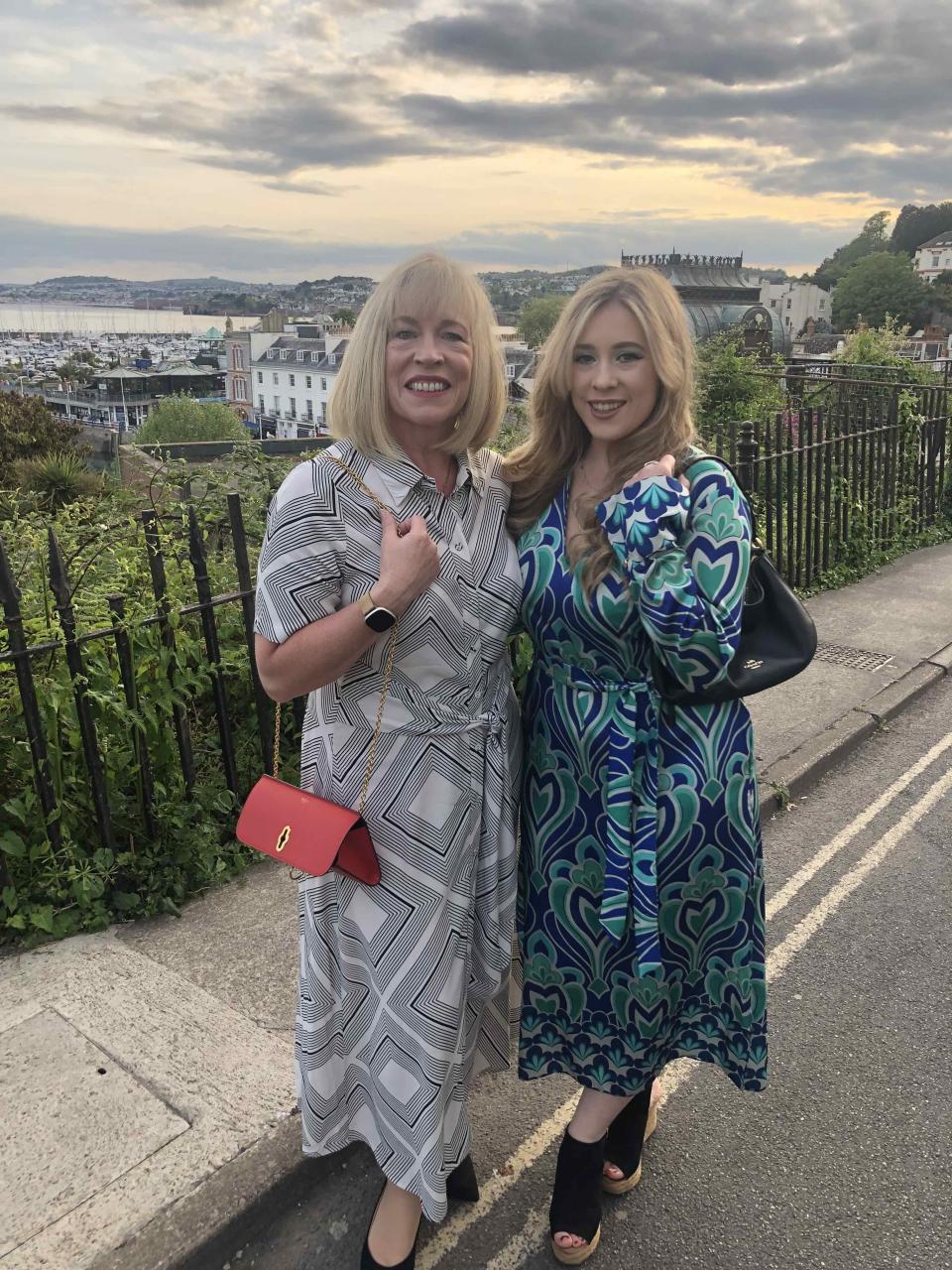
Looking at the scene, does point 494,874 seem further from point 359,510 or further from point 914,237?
point 914,237

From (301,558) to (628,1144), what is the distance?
1777 mm

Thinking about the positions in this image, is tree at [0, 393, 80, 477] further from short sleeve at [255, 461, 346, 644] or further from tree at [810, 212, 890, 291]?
tree at [810, 212, 890, 291]

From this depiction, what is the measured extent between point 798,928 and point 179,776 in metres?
2.51

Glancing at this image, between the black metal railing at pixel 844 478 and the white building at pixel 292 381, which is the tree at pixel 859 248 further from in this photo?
the black metal railing at pixel 844 478

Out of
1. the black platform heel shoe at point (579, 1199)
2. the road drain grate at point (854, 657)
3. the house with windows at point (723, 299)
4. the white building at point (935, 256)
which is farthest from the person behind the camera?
the white building at point (935, 256)

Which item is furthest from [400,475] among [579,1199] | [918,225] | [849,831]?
[918,225]

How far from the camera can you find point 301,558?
6.00ft

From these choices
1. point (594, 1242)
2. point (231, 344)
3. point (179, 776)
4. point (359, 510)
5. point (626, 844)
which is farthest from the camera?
point (231, 344)

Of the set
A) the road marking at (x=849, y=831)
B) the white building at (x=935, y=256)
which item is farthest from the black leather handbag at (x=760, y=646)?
the white building at (x=935, y=256)

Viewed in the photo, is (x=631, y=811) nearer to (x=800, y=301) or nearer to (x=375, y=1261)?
(x=375, y=1261)

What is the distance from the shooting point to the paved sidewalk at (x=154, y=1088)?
2162 millimetres

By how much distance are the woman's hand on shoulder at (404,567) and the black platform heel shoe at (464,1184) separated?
1.56 m

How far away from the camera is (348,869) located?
1921 mm

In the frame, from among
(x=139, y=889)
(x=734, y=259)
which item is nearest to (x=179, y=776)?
(x=139, y=889)
